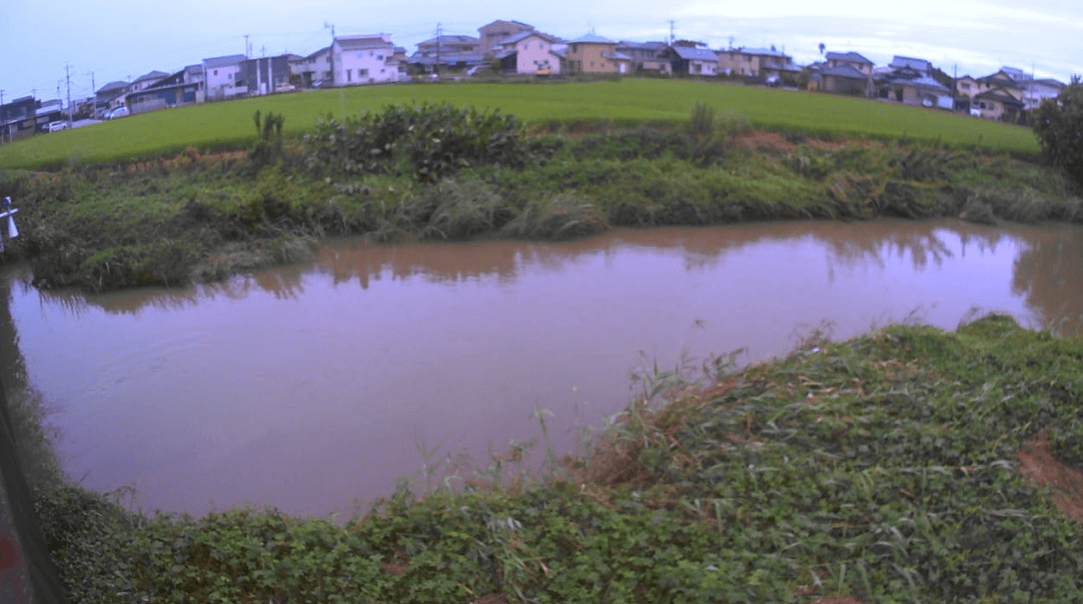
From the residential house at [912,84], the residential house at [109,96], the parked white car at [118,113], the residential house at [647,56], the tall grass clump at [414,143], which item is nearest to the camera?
the tall grass clump at [414,143]

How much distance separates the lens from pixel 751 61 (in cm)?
2816

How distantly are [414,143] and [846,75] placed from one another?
16.5m

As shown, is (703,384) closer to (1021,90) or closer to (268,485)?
(268,485)

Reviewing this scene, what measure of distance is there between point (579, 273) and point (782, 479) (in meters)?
5.51

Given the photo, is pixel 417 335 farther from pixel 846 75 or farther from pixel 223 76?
pixel 846 75

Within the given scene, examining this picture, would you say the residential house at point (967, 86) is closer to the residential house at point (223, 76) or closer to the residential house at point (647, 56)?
the residential house at point (647, 56)

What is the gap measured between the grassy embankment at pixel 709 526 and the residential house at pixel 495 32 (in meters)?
20.9

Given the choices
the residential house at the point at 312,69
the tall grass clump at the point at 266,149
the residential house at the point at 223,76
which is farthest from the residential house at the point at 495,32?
the tall grass clump at the point at 266,149

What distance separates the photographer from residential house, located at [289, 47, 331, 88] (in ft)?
64.1

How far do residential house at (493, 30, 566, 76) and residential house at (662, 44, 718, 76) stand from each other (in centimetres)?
568

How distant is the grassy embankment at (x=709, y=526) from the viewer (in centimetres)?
353

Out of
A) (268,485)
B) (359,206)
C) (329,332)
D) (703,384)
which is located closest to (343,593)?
(268,485)

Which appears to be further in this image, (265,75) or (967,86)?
(967,86)

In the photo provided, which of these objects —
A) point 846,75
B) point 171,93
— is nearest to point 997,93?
point 846,75
